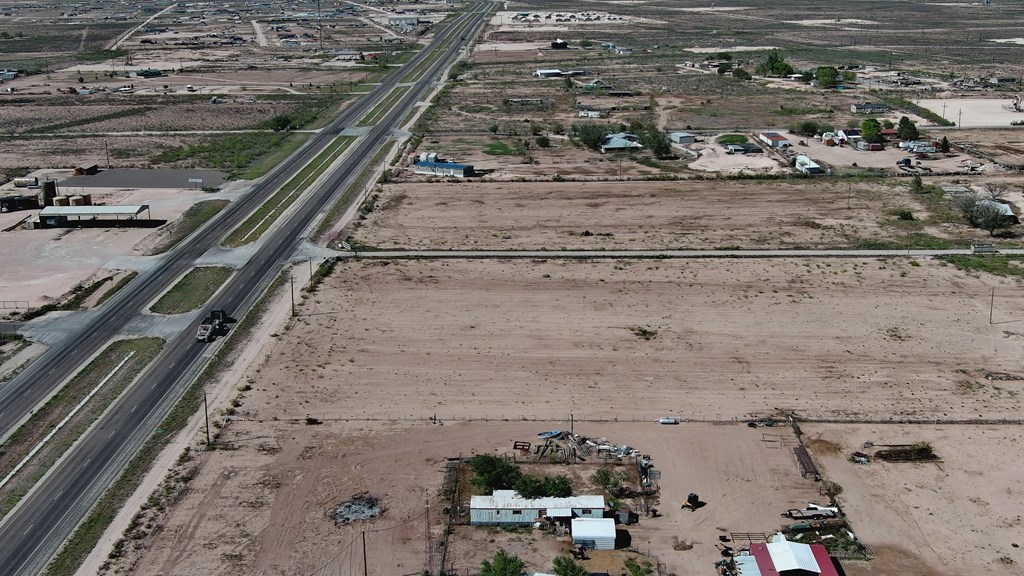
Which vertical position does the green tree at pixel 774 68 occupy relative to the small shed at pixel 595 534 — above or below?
above

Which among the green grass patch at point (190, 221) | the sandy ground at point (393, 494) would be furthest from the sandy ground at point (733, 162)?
the sandy ground at point (393, 494)

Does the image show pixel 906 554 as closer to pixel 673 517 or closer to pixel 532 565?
pixel 673 517

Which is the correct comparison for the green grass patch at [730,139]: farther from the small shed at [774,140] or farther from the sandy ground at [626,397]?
the sandy ground at [626,397]

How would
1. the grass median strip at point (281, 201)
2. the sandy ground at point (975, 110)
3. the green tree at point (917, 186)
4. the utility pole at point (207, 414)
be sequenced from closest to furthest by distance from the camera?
1. the utility pole at point (207, 414)
2. the grass median strip at point (281, 201)
3. the green tree at point (917, 186)
4. the sandy ground at point (975, 110)

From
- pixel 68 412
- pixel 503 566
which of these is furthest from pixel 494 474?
pixel 68 412

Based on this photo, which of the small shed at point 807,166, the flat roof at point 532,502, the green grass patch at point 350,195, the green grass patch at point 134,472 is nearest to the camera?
the green grass patch at point 134,472

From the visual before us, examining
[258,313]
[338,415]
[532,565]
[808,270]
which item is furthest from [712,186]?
[532,565]

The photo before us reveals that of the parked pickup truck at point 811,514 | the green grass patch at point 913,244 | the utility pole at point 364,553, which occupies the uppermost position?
the green grass patch at point 913,244

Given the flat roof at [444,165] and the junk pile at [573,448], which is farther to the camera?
the flat roof at [444,165]
